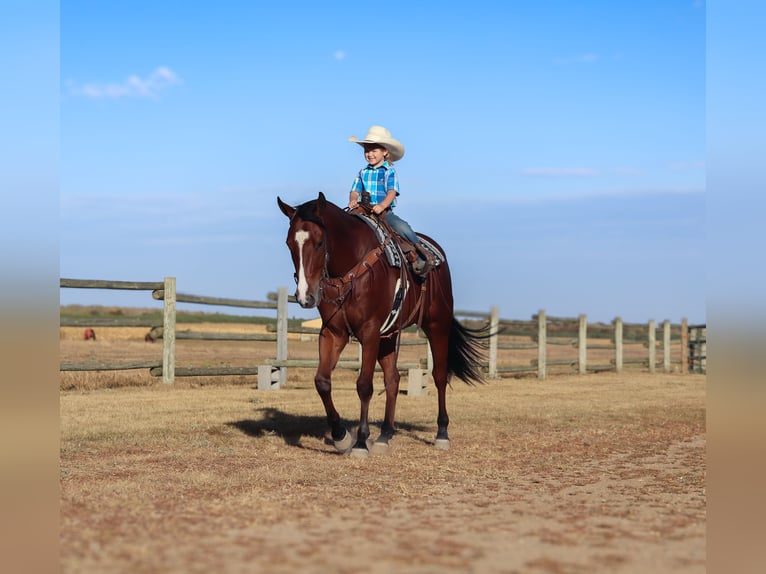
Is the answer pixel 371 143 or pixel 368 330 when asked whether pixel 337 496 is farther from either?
pixel 371 143

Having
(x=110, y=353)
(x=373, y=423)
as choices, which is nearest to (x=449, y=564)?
(x=373, y=423)

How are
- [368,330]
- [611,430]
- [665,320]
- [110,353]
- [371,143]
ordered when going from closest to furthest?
[368,330] → [371,143] → [611,430] → [110,353] → [665,320]

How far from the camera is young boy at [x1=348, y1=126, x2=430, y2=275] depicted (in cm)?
956

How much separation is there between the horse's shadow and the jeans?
230cm

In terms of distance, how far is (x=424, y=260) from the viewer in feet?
31.9

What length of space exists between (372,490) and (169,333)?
33.6ft

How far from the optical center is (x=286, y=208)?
8.21 m

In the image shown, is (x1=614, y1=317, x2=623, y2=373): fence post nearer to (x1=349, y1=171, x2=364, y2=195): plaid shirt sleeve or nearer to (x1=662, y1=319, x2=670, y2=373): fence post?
(x1=662, y1=319, x2=670, y2=373): fence post

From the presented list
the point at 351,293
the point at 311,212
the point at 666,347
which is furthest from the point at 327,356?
the point at 666,347

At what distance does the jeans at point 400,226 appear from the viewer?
31.5 feet

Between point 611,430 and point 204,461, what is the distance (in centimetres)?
589

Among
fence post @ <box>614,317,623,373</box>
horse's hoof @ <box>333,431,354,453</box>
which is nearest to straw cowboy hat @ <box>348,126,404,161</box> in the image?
horse's hoof @ <box>333,431,354,453</box>
